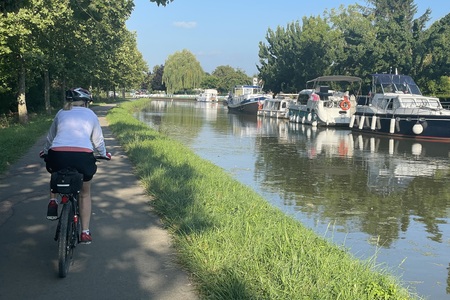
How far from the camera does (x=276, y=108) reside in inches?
1898

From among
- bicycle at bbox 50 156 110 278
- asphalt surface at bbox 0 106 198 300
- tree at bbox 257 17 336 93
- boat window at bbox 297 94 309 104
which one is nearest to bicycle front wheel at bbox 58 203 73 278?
bicycle at bbox 50 156 110 278

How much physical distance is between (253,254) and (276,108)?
144ft

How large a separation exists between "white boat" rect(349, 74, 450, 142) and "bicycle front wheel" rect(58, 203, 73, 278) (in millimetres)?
23797

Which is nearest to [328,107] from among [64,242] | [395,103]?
[395,103]

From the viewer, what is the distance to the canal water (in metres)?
7.24

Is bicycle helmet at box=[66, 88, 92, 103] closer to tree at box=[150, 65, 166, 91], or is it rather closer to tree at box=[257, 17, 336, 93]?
tree at box=[257, 17, 336, 93]

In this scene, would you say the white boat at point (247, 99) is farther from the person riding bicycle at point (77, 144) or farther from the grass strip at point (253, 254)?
the person riding bicycle at point (77, 144)

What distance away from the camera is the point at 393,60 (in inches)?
1795

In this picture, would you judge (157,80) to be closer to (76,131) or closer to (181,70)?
(181,70)

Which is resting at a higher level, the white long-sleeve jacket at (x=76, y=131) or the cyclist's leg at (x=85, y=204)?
the white long-sleeve jacket at (x=76, y=131)

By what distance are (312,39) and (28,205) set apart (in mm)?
56434

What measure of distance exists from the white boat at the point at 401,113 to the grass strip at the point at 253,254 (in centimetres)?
1968

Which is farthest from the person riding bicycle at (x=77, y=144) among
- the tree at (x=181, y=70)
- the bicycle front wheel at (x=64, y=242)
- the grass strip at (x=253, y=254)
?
the tree at (x=181, y=70)

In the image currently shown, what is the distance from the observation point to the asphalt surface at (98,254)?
440cm
